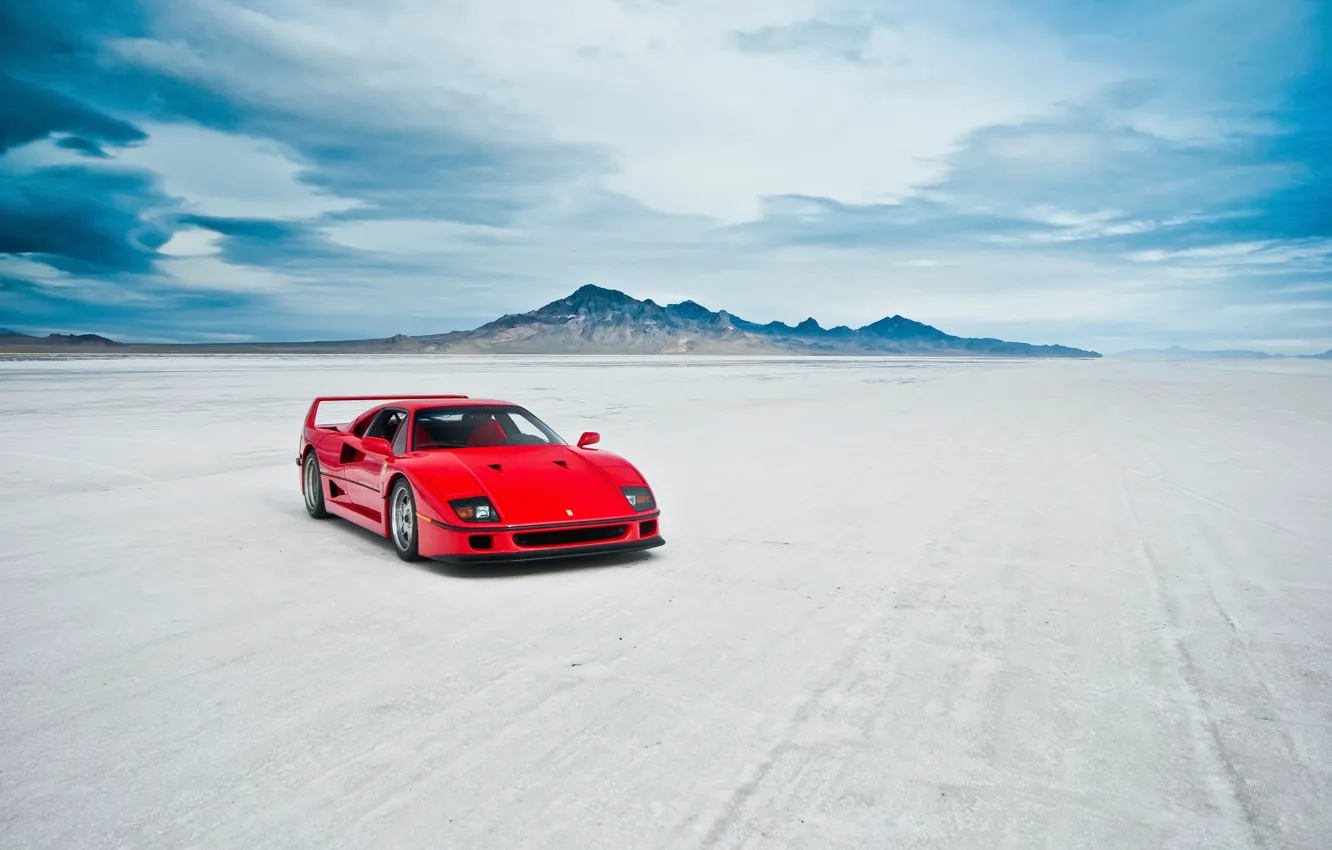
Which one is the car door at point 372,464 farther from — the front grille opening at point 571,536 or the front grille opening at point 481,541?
the front grille opening at point 571,536

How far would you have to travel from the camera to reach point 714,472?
1270cm

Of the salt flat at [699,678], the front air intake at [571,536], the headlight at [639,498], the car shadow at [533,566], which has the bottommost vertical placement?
the car shadow at [533,566]

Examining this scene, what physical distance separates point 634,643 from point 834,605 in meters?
1.40

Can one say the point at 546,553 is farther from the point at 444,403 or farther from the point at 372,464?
the point at 444,403

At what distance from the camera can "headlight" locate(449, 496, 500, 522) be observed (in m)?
6.93

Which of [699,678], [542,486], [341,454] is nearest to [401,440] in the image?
[341,454]

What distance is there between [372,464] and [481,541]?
1.77m

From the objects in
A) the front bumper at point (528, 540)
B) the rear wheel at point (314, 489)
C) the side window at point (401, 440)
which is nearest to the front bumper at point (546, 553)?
the front bumper at point (528, 540)

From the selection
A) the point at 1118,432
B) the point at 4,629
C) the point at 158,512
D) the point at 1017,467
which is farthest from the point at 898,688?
the point at 1118,432

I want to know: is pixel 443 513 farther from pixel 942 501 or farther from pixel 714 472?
pixel 714 472

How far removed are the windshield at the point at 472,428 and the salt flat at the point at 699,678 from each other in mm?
1000

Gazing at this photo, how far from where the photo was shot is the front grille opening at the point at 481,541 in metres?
6.89

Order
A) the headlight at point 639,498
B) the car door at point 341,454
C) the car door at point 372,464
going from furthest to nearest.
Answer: the car door at point 341,454 < the car door at point 372,464 < the headlight at point 639,498

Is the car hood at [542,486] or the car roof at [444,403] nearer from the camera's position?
the car hood at [542,486]
